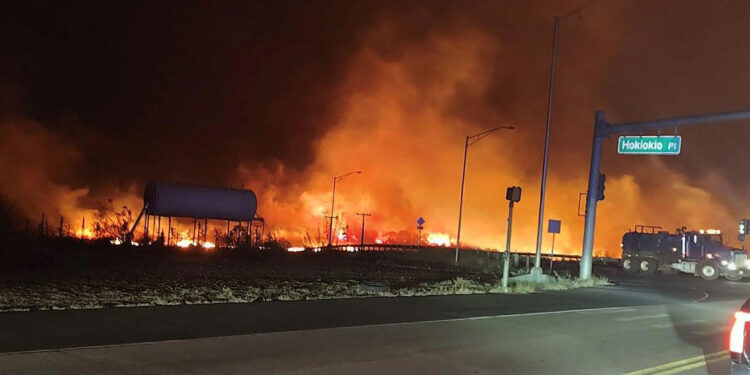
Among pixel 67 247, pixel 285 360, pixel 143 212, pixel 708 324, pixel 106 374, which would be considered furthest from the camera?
pixel 143 212

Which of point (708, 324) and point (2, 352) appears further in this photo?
point (708, 324)

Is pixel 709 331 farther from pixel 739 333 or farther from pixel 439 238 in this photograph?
pixel 439 238

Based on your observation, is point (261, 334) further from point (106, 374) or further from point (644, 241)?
point (644, 241)

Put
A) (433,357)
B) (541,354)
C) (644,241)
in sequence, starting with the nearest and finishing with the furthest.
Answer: (433,357), (541,354), (644,241)

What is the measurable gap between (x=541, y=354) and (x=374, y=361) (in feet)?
9.12

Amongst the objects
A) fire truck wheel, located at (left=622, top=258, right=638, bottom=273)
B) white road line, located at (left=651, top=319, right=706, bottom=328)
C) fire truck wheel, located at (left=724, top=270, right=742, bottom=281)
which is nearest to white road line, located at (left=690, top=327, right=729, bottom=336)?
white road line, located at (left=651, top=319, right=706, bottom=328)

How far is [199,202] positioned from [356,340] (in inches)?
1387

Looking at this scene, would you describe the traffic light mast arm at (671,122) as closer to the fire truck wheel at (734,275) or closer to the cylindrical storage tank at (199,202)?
the fire truck wheel at (734,275)

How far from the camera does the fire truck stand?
115 feet

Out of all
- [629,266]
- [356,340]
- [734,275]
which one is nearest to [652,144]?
[734,275]

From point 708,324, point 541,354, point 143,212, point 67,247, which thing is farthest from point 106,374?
point 143,212

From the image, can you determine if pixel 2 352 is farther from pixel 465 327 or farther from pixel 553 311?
pixel 553 311

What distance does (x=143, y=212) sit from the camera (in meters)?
42.7

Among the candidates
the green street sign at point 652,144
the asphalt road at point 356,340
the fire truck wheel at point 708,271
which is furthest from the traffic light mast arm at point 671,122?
the fire truck wheel at point 708,271
